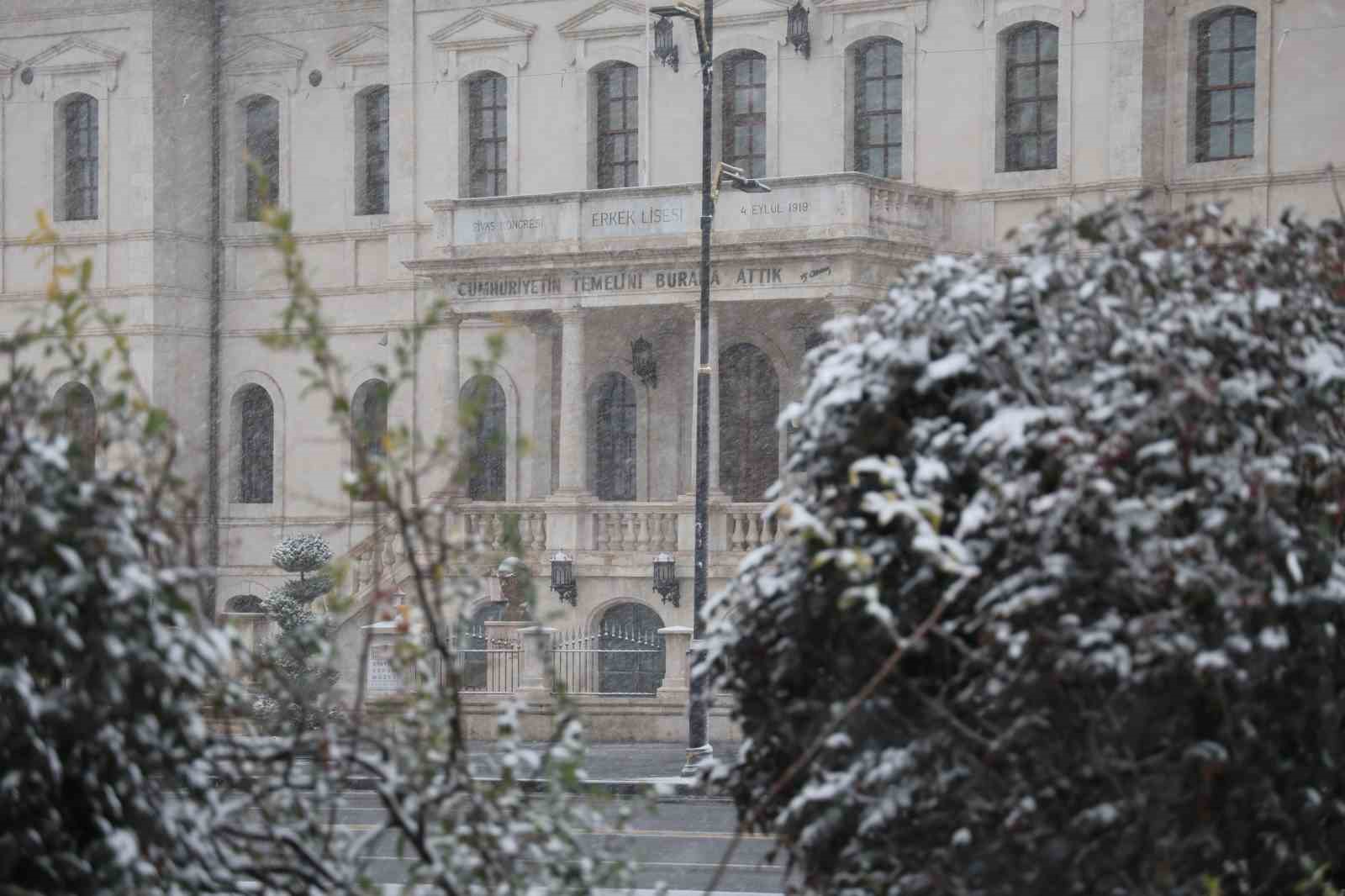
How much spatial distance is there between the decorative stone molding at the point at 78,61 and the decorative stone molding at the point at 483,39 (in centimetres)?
617

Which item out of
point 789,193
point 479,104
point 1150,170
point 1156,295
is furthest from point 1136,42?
point 1156,295

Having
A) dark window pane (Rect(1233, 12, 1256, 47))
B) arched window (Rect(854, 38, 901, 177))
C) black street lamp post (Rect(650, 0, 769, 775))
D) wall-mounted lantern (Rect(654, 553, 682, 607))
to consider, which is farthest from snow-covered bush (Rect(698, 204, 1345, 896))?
arched window (Rect(854, 38, 901, 177))

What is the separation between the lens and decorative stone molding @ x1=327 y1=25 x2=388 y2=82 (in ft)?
126

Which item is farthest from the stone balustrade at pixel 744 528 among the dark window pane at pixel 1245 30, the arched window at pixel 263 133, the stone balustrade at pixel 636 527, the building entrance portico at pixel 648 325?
the arched window at pixel 263 133

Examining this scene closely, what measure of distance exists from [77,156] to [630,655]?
1507 centimetres

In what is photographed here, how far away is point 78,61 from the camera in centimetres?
3947

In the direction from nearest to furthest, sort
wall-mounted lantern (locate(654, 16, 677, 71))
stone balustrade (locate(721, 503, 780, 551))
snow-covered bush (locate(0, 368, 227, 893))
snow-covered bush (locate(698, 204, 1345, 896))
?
snow-covered bush (locate(0, 368, 227, 893)) < snow-covered bush (locate(698, 204, 1345, 896)) < stone balustrade (locate(721, 503, 780, 551)) < wall-mounted lantern (locate(654, 16, 677, 71))

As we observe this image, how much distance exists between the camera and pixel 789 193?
103ft

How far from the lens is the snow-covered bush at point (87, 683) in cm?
618

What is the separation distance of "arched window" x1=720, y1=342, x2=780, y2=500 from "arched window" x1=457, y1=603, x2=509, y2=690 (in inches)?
164

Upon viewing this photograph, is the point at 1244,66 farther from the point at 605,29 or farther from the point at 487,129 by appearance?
the point at 487,129

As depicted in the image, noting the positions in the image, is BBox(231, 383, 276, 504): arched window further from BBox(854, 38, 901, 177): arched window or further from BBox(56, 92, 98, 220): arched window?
BBox(854, 38, 901, 177): arched window

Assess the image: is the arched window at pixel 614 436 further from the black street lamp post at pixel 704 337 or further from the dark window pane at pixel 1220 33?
the dark window pane at pixel 1220 33

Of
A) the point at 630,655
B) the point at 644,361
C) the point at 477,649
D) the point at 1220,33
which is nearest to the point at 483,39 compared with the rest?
the point at 644,361
